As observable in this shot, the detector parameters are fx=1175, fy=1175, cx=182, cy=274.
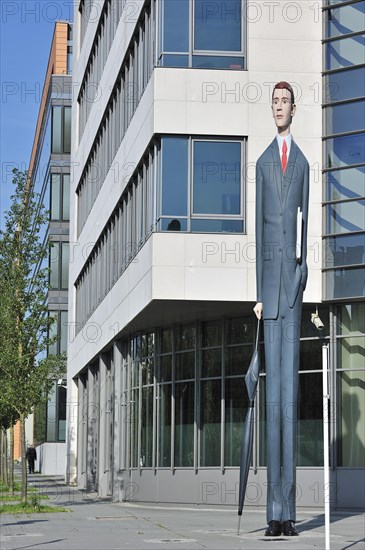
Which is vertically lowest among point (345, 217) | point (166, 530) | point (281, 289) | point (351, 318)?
point (166, 530)

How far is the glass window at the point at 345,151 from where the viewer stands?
Result: 27750 millimetres

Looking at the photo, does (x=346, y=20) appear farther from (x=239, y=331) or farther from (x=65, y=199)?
(x=65, y=199)

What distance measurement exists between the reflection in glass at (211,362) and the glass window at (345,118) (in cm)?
637

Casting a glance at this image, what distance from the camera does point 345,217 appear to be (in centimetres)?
2753

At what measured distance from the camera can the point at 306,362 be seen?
2850 cm

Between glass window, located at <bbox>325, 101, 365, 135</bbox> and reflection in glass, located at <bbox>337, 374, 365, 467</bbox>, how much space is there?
5784mm

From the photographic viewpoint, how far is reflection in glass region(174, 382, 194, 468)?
99.6ft

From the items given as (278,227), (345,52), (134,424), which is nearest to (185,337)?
(134,424)

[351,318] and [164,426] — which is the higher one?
[351,318]

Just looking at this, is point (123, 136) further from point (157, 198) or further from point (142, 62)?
point (157, 198)

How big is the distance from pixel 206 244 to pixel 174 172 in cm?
201

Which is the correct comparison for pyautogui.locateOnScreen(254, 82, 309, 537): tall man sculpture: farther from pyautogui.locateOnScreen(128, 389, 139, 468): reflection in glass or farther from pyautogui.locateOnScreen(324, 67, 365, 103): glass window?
pyautogui.locateOnScreen(128, 389, 139, 468): reflection in glass

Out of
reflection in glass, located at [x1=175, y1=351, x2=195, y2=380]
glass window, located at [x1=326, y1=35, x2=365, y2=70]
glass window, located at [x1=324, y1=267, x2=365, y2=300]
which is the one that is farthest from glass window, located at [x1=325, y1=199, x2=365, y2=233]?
reflection in glass, located at [x1=175, y1=351, x2=195, y2=380]

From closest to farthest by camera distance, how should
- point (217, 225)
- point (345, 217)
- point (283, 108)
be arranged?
point (283, 108)
point (217, 225)
point (345, 217)
